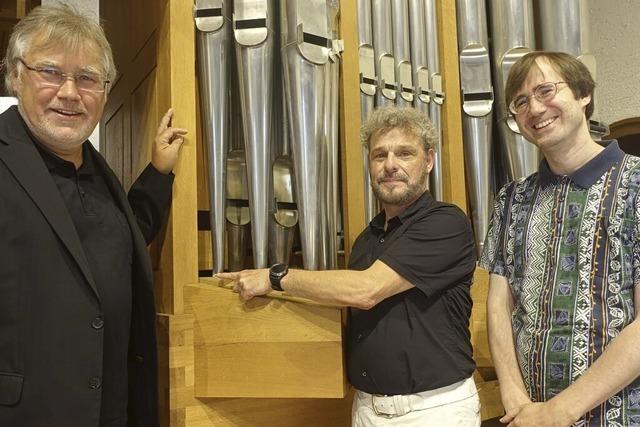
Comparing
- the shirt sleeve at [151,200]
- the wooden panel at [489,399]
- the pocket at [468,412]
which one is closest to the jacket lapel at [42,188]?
the shirt sleeve at [151,200]

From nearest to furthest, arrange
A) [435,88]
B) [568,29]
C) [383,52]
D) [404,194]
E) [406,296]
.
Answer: [406,296] < [404,194] < [383,52] < [435,88] < [568,29]

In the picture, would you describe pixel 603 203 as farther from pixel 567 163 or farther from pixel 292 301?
pixel 292 301

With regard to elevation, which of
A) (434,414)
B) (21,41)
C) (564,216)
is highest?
(21,41)

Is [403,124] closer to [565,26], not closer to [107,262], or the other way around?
[107,262]

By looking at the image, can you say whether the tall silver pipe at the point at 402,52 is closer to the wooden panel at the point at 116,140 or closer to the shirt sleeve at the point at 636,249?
the shirt sleeve at the point at 636,249

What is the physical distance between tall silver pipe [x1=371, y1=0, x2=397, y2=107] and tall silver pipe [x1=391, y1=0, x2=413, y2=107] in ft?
0.07

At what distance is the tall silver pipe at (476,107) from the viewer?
108 inches

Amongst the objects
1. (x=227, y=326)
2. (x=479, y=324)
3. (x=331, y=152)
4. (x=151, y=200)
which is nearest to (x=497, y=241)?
(x=479, y=324)

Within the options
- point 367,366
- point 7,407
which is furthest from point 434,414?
point 7,407

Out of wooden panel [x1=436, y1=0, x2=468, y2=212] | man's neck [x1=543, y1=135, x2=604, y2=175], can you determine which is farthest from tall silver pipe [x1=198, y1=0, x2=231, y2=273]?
man's neck [x1=543, y1=135, x2=604, y2=175]

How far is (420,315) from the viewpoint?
73.9 inches

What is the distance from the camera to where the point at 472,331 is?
2428 mm

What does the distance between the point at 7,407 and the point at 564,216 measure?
1553 mm

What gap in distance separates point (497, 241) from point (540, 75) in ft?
1.77
